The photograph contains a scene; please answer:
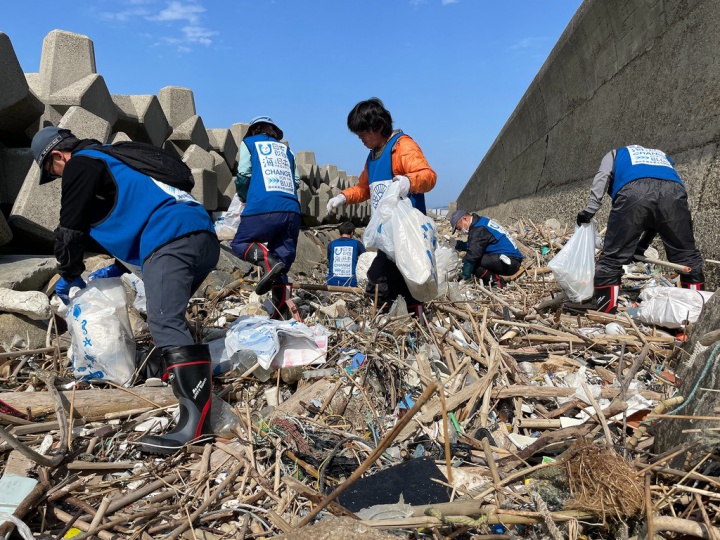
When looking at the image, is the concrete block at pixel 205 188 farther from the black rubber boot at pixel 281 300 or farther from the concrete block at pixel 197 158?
the black rubber boot at pixel 281 300

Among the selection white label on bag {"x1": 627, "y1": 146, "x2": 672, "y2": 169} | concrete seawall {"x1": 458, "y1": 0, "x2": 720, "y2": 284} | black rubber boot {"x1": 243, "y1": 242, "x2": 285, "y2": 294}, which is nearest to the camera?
black rubber boot {"x1": 243, "y1": 242, "x2": 285, "y2": 294}

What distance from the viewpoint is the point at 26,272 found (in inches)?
157

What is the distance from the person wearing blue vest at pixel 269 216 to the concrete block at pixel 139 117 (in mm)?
2373

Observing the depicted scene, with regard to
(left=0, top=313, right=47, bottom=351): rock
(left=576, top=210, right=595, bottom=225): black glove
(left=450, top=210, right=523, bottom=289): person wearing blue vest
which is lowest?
(left=0, top=313, right=47, bottom=351): rock

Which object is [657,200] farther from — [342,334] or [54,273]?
[54,273]

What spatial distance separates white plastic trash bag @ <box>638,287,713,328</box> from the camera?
12.4ft

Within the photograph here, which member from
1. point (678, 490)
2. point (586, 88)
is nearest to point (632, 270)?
point (586, 88)

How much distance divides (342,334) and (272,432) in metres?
1.28

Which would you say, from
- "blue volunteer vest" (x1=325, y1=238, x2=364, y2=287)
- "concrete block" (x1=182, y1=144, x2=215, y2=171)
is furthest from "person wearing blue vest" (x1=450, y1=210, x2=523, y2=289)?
"concrete block" (x1=182, y1=144, x2=215, y2=171)

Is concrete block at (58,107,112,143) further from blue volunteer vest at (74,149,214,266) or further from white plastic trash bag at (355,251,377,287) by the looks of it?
white plastic trash bag at (355,251,377,287)

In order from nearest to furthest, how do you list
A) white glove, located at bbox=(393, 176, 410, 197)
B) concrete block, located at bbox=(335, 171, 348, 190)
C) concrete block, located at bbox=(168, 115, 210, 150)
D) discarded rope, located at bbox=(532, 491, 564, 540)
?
discarded rope, located at bbox=(532, 491, 564, 540) < white glove, located at bbox=(393, 176, 410, 197) < concrete block, located at bbox=(168, 115, 210, 150) < concrete block, located at bbox=(335, 171, 348, 190)

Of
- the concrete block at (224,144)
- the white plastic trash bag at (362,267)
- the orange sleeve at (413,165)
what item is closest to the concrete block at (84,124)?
the orange sleeve at (413,165)

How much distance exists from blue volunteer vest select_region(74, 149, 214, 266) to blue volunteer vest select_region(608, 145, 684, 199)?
3.66 metres

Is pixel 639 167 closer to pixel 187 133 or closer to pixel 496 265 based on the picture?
pixel 496 265
